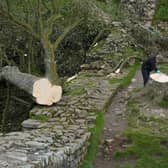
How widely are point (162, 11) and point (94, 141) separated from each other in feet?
39.2

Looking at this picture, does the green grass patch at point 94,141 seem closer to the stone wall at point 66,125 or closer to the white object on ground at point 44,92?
the stone wall at point 66,125

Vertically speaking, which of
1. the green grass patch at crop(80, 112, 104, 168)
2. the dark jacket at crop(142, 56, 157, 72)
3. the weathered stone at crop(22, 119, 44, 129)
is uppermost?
the dark jacket at crop(142, 56, 157, 72)

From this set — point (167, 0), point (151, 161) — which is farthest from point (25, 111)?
point (167, 0)

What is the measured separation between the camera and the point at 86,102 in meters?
13.4

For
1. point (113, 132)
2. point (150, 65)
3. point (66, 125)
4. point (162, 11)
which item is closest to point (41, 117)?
point (66, 125)

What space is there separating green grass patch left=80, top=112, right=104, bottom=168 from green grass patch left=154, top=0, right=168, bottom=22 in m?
10.2

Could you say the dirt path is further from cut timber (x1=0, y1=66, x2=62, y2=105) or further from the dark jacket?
A: cut timber (x1=0, y1=66, x2=62, y2=105)

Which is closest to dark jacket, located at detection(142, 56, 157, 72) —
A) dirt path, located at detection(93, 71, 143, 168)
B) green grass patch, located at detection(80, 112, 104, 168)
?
dirt path, located at detection(93, 71, 143, 168)

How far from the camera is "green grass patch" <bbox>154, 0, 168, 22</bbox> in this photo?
22.0m

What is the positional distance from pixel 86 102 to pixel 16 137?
3.18 metres

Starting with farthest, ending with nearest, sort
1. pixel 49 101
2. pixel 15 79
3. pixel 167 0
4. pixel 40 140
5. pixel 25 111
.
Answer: pixel 167 0 → pixel 25 111 → pixel 15 79 → pixel 49 101 → pixel 40 140

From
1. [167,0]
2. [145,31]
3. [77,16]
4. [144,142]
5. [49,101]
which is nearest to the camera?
[144,142]

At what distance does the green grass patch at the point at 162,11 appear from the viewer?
2198 cm

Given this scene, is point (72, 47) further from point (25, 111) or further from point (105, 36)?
point (25, 111)
